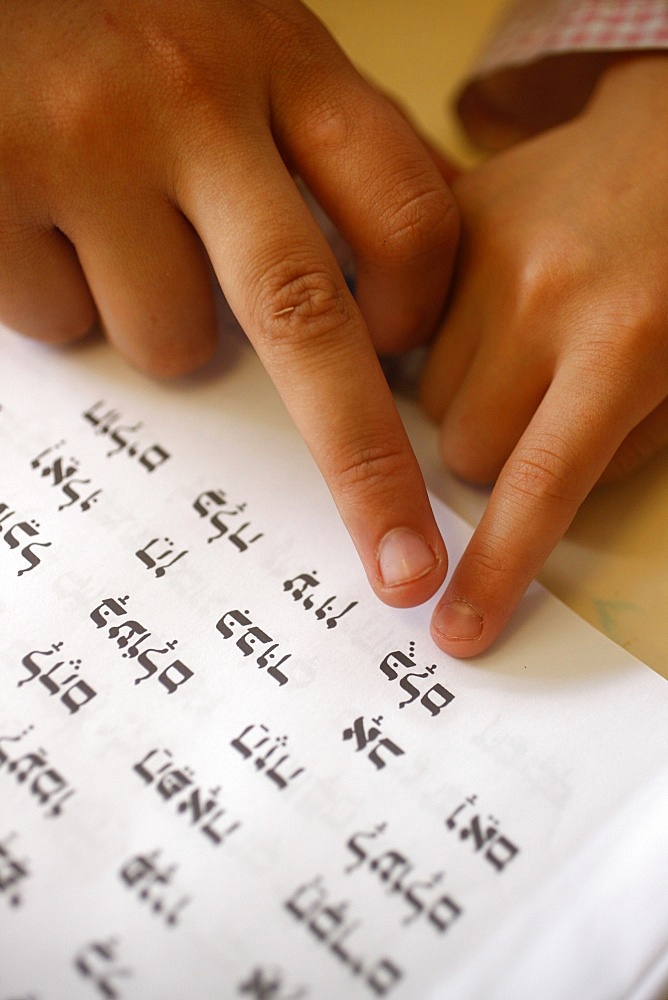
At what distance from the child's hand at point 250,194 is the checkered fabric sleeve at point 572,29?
20 centimetres

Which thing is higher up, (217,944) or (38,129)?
(38,129)

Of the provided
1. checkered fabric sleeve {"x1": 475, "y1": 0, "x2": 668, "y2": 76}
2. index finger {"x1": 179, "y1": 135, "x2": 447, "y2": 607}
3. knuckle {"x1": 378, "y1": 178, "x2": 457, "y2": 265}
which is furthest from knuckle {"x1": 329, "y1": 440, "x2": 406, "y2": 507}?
checkered fabric sleeve {"x1": 475, "y1": 0, "x2": 668, "y2": 76}

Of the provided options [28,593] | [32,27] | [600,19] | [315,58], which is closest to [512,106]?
[600,19]

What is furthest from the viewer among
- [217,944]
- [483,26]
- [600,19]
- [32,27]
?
[483,26]

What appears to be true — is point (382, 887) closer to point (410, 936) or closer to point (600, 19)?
point (410, 936)

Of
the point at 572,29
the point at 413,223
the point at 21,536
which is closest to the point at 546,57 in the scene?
the point at 572,29

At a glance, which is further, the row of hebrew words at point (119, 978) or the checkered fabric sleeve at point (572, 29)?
the checkered fabric sleeve at point (572, 29)

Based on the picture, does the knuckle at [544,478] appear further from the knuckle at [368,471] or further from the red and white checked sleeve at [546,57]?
the red and white checked sleeve at [546,57]

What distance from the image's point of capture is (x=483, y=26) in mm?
716

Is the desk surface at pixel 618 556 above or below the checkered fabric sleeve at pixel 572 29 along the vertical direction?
below

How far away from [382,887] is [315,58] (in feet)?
1.33

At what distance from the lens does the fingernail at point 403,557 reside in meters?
0.37

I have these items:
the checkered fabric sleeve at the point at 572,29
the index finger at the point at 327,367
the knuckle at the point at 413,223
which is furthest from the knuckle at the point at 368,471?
the checkered fabric sleeve at the point at 572,29

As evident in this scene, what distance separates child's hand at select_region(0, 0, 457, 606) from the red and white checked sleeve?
0.67ft
